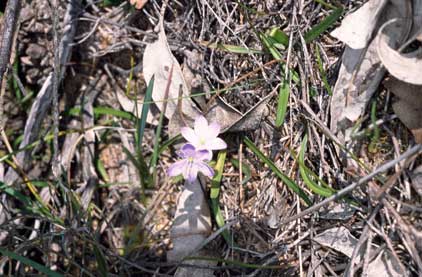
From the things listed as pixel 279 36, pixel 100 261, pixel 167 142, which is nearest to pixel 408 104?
pixel 279 36

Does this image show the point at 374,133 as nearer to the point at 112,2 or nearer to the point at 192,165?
the point at 192,165

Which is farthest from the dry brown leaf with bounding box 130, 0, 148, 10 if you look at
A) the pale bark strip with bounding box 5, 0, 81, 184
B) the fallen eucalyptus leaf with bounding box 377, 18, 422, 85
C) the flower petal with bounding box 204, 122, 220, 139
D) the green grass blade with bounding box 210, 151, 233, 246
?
the fallen eucalyptus leaf with bounding box 377, 18, 422, 85

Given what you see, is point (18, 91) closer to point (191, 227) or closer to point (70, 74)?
point (70, 74)

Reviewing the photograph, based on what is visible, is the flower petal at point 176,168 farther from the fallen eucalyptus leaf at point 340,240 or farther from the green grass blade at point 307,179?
the fallen eucalyptus leaf at point 340,240

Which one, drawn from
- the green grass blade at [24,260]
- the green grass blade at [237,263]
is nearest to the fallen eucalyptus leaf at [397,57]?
the green grass blade at [237,263]

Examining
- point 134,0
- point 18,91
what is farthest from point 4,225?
point 134,0

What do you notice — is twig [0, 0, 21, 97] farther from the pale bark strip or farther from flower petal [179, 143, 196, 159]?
flower petal [179, 143, 196, 159]
